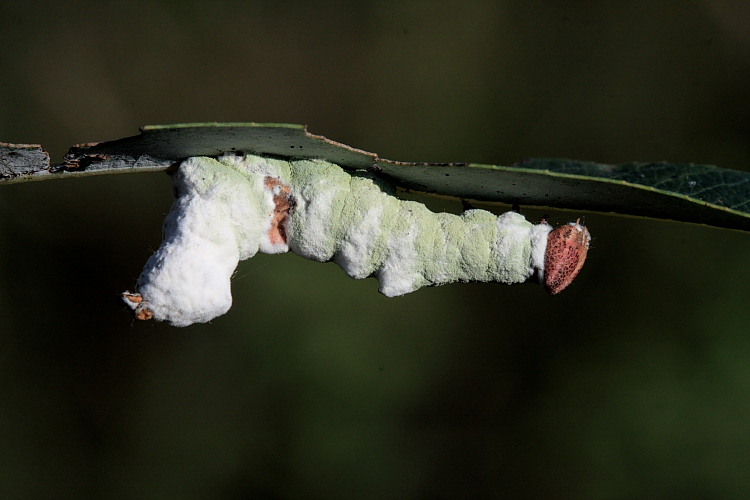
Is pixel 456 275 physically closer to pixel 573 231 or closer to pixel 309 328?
pixel 573 231

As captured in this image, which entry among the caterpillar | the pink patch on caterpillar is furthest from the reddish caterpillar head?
the pink patch on caterpillar

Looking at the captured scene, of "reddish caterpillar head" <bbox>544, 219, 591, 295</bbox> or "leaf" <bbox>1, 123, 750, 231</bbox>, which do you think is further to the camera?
"reddish caterpillar head" <bbox>544, 219, 591, 295</bbox>

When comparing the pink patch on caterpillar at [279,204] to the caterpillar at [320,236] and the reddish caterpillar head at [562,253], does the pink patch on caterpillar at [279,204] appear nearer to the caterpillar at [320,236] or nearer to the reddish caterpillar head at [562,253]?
the caterpillar at [320,236]

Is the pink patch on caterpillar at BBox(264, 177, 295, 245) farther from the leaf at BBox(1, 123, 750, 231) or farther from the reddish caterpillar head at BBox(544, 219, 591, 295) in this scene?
the reddish caterpillar head at BBox(544, 219, 591, 295)

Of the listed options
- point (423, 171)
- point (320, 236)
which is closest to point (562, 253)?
point (423, 171)

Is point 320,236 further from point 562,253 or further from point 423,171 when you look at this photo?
point 562,253

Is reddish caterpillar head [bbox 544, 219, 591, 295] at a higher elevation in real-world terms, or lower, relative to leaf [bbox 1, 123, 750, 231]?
lower

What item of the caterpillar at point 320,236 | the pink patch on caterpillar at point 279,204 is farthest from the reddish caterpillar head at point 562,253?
the pink patch on caterpillar at point 279,204
